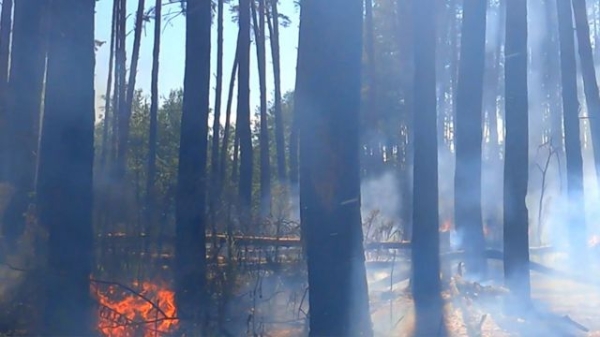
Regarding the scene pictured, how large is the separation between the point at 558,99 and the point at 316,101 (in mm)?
37667

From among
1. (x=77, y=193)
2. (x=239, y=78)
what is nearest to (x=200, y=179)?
(x=77, y=193)

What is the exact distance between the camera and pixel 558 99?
44.2m

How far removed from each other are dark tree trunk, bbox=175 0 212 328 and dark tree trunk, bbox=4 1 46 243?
3.43 metres

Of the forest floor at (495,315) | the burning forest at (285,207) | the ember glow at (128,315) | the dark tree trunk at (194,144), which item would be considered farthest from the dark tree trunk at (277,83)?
the ember glow at (128,315)

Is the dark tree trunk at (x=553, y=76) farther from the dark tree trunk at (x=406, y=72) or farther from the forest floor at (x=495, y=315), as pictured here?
the forest floor at (x=495, y=315)

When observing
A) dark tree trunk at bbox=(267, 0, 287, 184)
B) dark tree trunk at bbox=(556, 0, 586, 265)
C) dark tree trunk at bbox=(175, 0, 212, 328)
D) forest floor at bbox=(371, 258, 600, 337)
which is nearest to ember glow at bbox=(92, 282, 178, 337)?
dark tree trunk at bbox=(175, 0, 212, 328)

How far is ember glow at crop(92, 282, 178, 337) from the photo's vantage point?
10234mm

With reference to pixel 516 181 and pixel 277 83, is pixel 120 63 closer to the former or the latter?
pixel 277 83

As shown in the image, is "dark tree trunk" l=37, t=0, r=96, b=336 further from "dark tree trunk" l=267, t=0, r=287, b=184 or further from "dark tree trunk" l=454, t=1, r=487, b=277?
"dark tree trunk" l=267, t=0, r=287, b=184

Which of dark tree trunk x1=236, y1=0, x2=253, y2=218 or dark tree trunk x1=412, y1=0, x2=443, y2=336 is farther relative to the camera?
dark tree trunk x1=236, y1=0, x2=253, y2=218

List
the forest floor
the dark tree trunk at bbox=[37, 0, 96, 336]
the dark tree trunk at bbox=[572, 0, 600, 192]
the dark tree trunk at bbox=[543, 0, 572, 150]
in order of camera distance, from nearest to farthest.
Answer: the dark tree trunk at bbox=[37, 0, 96, 336], the forest floor, the dark tree trunk at bbox=[572, 0, 600, 192], the dark tree trunk at bbox=[543, 0, 572, 150]

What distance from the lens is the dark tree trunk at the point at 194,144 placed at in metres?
14.1

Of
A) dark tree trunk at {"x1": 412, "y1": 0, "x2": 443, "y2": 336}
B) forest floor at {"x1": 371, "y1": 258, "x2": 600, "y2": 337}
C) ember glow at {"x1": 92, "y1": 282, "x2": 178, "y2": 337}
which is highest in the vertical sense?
dark tree trunk at {"x1": 412, "y1": 0, "x2": 443, "y2": 336}

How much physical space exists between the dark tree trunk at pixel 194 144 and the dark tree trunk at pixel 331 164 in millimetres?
5127
